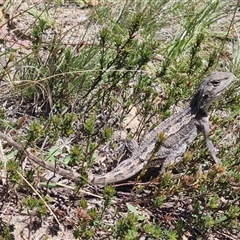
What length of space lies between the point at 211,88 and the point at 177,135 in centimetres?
52

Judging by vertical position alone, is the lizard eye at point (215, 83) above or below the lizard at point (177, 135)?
above

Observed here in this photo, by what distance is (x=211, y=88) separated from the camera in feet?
17.0

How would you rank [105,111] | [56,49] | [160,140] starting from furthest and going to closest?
[105,111], [56,49], [160,140]

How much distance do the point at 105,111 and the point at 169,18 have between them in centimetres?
229

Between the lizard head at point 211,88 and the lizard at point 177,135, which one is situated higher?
the lizard head at point 211,88

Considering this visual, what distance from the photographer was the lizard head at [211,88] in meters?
5.18

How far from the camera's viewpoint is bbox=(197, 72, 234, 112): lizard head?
17.0ft

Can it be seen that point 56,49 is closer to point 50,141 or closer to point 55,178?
point 50,141

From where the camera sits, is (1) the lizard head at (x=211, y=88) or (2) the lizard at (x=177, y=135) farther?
(1) the lizard head at (x=211, y=88)

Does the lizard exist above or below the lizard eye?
below

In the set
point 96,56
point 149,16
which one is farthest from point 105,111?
point 149,16

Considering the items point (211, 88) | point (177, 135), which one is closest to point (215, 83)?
point (211, 88)

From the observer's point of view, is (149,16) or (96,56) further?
(149,16)

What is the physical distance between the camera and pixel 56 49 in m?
5.08
